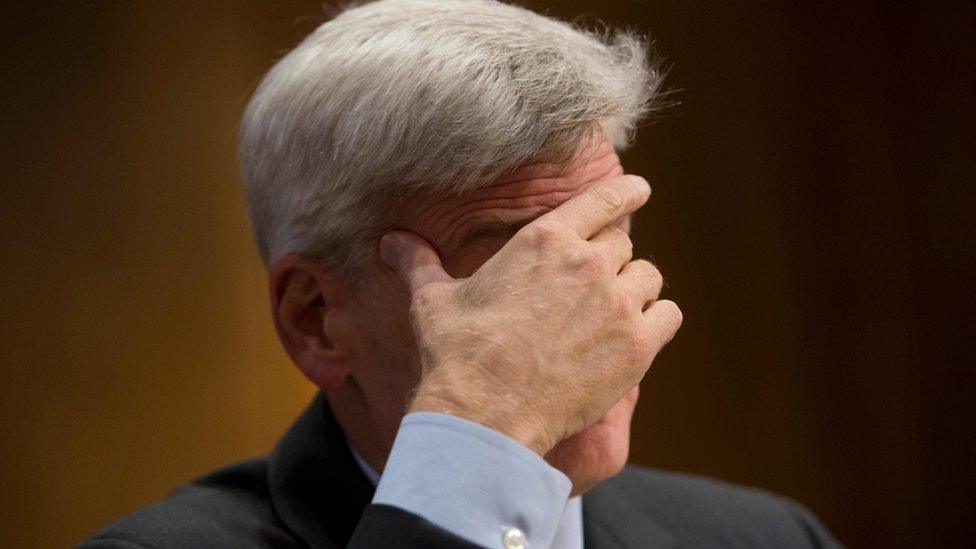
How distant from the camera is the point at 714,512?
1.88 meters

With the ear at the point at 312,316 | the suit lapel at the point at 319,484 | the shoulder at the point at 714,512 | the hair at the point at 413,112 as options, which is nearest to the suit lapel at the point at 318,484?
the suit lapel at the point at 319,484

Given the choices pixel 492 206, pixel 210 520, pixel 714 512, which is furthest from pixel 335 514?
pixel 714 512

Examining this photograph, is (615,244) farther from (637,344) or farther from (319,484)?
(319,484)

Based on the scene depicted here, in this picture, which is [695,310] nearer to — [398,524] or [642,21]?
[642,21]

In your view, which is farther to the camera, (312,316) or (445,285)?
(312,316)

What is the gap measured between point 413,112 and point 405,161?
0.06 meters

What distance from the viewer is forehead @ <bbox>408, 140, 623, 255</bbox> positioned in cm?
132

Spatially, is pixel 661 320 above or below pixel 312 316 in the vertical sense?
above

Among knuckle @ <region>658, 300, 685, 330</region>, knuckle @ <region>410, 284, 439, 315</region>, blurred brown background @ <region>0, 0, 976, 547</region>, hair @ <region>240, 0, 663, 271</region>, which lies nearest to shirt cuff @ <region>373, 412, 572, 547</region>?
knuckle @ <region>410, 284, 439, 315</region>

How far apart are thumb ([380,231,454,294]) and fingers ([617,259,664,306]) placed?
0.70ft

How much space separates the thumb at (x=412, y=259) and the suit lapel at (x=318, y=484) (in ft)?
1.07

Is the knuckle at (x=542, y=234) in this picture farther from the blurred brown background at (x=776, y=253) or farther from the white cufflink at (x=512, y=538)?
the blurred brown background at (x=776, y=253)

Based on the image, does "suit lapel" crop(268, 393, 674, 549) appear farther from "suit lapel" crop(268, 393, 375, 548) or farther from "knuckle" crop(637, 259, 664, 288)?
"knuckle" crop(637, 259, 664, 288)

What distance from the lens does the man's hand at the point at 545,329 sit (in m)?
1.09
